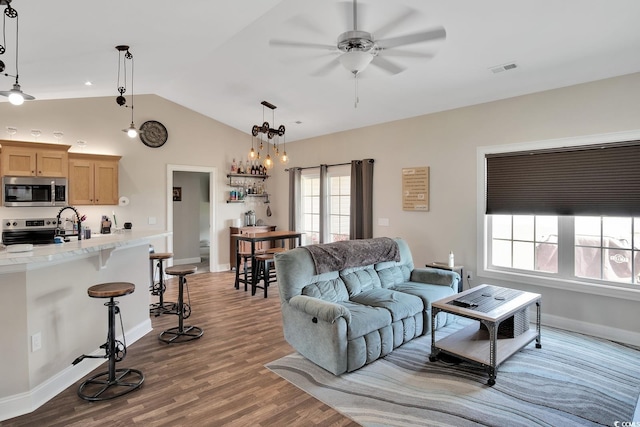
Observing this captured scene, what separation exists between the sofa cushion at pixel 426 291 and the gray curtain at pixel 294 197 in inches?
138

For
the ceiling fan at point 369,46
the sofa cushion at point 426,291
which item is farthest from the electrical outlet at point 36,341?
the sofa cushion at point 426,291

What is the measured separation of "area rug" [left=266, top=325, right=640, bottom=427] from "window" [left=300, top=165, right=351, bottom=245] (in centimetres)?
331

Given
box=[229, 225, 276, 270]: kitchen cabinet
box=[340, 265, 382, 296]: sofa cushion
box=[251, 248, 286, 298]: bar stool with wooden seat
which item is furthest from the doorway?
box=[340, 265, 382, 296]: sofa cushion

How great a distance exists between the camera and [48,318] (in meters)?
2.65

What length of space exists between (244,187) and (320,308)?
202 inches

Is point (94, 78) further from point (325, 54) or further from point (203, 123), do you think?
point (325, 54)

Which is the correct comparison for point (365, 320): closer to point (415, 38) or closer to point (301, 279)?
point (301, 279)

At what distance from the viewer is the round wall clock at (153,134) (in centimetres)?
619

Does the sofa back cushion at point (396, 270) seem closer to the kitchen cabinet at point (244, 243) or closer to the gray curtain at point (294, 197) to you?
the gray curtain at point (294, 197)

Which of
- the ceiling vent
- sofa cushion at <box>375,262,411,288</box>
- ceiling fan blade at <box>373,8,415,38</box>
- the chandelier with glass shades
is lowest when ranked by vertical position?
sofa cushion at <box>375,262,411,288</box>

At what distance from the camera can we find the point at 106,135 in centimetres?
582

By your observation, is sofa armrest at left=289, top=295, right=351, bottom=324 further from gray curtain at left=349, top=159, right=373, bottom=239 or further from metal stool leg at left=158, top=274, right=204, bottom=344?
gray curtain at left=349, top=159, right=373, bottom=239

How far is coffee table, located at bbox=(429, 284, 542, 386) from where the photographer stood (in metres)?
2.86

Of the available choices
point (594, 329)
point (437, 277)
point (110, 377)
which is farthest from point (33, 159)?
point (594, 329)
